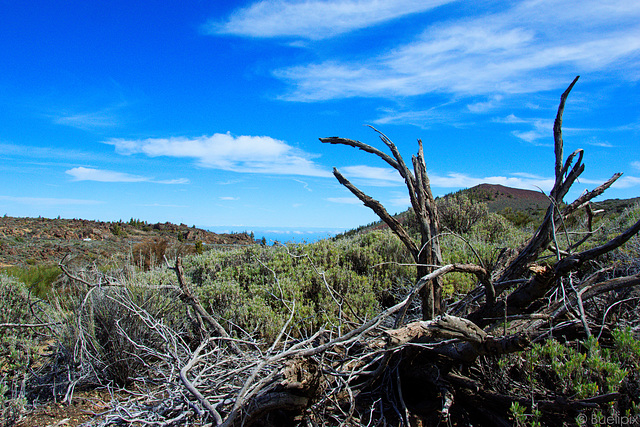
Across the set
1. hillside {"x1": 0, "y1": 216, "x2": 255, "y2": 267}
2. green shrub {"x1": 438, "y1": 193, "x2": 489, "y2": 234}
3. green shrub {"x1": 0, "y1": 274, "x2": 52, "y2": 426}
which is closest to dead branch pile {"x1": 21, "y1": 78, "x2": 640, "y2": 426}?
green shrub {"x1": 0, "y1": 274, "x2": 52, "y2": 426}

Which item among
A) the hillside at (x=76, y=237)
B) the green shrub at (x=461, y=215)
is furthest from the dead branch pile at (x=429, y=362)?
the hillside at (x=76, y=237)

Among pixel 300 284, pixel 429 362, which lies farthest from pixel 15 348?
pixel 429 362

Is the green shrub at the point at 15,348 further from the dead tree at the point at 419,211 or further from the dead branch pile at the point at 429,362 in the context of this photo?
the dead tree at the point at 419,211

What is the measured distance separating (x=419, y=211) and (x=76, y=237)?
107 feet

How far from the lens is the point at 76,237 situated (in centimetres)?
2834

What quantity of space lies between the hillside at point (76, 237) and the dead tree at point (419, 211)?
628 inches

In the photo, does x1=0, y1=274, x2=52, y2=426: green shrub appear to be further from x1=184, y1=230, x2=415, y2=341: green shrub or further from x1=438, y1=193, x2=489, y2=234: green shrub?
x1=438, y1=193, x2=489, y2=234: green shrub

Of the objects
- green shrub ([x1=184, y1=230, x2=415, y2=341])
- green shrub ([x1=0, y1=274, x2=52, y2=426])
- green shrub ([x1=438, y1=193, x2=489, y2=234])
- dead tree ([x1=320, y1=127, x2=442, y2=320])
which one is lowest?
green shrub ([x1=0, y1=274, x2=52, y2=426])

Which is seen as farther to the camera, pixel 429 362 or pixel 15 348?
pixel 15 348

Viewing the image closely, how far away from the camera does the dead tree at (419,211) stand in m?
3.12

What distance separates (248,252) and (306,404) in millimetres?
5434

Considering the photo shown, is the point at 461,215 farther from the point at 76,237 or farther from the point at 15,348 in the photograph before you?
the point at 76,237

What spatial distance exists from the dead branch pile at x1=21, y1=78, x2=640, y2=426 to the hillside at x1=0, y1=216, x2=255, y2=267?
16.0 meters

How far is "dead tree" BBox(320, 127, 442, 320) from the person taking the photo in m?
3.12
